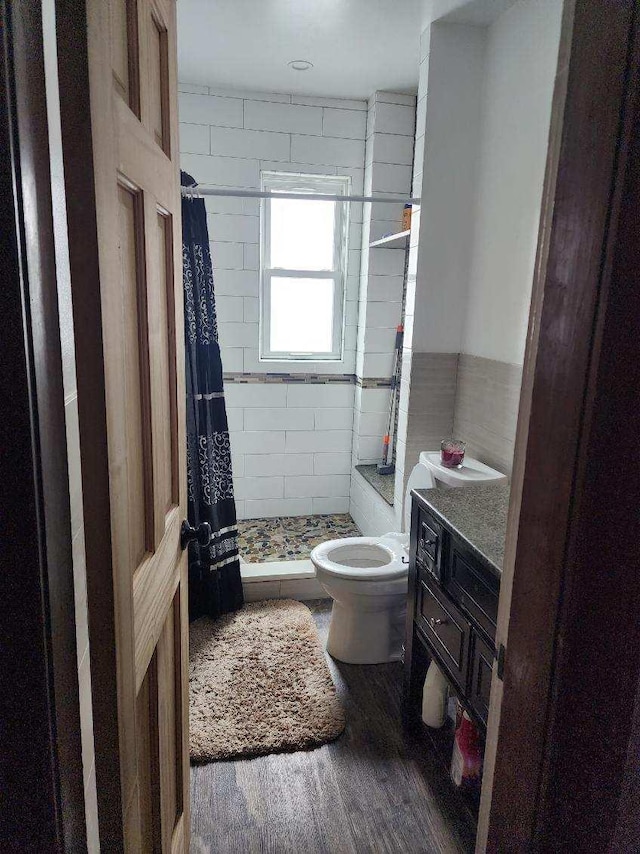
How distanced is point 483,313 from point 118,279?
195 cm

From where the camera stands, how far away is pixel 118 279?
730mm

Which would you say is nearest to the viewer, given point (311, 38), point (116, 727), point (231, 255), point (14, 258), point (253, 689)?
point (14, 258)

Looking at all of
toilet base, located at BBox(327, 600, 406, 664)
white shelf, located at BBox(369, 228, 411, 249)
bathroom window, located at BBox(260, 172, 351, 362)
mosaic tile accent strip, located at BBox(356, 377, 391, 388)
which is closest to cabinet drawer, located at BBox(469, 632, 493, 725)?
toilet base, located at BBox(327, 600, 406, 664)

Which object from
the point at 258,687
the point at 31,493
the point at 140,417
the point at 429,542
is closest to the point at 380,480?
the point at 258,687

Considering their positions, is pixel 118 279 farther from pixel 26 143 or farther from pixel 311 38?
pixel 311 38

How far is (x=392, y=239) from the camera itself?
9.52 ft

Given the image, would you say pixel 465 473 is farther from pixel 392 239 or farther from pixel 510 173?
pixel 392 239

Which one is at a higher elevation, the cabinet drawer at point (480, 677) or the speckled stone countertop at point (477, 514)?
the speckled stone countertop at point (477, 514)

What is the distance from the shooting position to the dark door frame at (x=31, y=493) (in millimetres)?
514

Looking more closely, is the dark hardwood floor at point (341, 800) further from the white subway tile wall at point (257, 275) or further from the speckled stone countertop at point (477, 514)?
the white subway tile wall at point (257, 275)

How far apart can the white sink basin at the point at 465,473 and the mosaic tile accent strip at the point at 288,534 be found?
1.24 m

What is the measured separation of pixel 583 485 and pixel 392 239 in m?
2.46

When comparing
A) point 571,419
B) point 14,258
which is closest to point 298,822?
point 571,419

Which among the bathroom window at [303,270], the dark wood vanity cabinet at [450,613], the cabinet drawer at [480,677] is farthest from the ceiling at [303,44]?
the cabinet drawer at [480,677]
